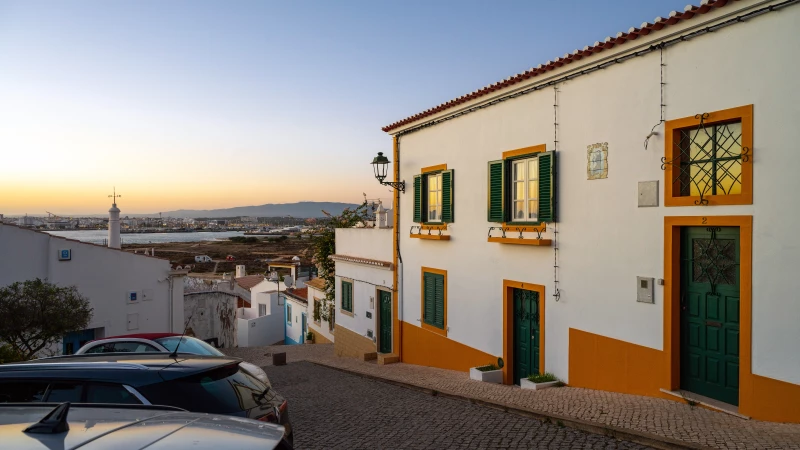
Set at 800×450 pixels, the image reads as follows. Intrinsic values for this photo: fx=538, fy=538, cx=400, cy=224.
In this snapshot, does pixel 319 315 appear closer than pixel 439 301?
No

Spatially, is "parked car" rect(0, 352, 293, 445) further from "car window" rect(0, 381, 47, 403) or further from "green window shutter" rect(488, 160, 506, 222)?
"green window shutter" rect(488, 160, 506, 222)

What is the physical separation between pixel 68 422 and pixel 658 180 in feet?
24.1

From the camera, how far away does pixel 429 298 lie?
1321 centimetres

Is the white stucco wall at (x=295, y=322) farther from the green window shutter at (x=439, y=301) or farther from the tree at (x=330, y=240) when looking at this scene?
the green window shutter at (x=439, y=301)

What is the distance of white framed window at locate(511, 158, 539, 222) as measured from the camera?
9.89m

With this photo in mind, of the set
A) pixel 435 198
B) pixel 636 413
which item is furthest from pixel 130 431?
pixel 435 198

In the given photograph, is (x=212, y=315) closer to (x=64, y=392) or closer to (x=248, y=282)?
(x=248, y=282)

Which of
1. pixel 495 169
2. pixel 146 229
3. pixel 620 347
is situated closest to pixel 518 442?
pixel 620 347

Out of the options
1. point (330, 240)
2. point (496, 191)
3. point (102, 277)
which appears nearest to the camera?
point (496, 191)

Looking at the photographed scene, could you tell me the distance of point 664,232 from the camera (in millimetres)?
7457

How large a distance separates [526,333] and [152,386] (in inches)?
293

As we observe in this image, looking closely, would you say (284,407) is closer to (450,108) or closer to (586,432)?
(586,432)

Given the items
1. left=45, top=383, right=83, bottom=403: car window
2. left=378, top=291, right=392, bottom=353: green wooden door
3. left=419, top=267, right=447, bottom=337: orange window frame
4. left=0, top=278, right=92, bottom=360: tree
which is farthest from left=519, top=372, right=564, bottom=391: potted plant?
left=0, top=278, right=92, bottom=360: tree

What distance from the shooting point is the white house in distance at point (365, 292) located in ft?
50.1
